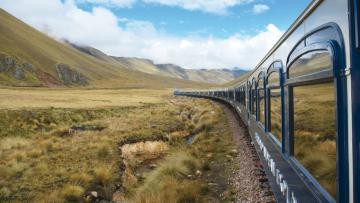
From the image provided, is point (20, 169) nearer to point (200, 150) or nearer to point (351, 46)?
point (200, 150)

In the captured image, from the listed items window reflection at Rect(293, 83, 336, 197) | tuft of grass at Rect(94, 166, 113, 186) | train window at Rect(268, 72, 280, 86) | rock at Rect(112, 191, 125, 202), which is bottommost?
rock at Rect(112, 191, 125, 202)

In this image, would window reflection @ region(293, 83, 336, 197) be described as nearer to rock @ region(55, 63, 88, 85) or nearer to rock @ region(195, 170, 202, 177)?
rock @ region(195, 170, 202, 177)

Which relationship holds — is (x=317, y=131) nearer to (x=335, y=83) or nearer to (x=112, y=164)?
(x=335, y=83)

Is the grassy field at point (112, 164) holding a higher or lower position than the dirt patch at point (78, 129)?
lower

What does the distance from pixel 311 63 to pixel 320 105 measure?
0.51 m

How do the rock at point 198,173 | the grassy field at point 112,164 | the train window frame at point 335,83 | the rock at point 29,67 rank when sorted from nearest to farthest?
the train window frame at point 335,83 < the grassy field at point 112,164 < the rock at point 198,173 < the rock at point 29,67

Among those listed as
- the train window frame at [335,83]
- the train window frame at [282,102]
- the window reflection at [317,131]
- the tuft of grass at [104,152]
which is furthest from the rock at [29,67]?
the train window frame at [335,83]

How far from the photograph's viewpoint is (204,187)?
8727mm

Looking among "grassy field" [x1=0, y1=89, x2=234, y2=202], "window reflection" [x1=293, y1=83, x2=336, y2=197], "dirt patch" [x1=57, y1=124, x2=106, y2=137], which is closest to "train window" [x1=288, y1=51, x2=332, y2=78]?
"window reflection" [x1=293, y1=83, x2=336, y2=197]

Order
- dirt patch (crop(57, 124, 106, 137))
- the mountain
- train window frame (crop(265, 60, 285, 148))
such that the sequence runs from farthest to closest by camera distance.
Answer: the mountain → dirt patch (crop(57, 124, 106, 137)) → train window frame (crop(265, 60, 285, 148))

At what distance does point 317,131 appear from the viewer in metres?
3.71

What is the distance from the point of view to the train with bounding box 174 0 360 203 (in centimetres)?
264

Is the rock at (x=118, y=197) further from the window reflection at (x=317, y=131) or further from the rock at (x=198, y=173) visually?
the window reflection at (x=317, y=131)

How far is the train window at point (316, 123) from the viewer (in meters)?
3.15
